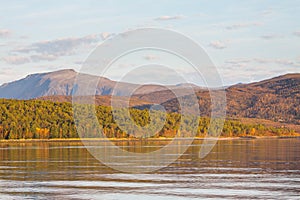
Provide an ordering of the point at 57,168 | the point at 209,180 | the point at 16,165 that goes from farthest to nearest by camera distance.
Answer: the point at 16,165
the point at 57,168
the point at 209,180

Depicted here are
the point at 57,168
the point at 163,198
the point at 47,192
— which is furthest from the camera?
the point at 57,168

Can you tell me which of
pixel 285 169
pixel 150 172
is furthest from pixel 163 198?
pixel 285 169

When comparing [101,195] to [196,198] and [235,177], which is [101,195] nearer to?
[196,198]

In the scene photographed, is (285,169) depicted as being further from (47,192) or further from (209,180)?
(47,192)

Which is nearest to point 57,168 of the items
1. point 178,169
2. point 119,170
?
point 119,170

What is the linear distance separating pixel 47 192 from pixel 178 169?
25.1 meters

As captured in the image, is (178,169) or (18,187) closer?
(18,187)

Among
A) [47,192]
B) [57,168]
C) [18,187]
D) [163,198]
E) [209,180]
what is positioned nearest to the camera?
[163,198]

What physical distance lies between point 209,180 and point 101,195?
546 inches

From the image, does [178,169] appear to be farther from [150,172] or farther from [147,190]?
[147,190]

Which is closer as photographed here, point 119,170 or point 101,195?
point 101,195

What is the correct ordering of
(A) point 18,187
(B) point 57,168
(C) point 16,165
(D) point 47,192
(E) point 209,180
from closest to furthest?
(D) point 47,192, (A) point 18,187, (E) point 209,180, (B) point 57,168, (C) point 16,165

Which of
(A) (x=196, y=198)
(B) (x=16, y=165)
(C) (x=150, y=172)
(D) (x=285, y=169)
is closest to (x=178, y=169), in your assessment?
(C) (x=150, y=172)

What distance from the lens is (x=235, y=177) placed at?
63.9 m
